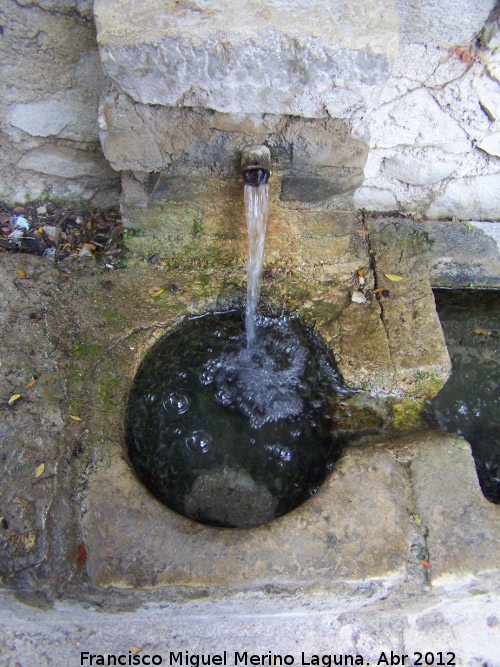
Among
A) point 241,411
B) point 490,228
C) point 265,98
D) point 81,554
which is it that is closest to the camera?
point 81,554

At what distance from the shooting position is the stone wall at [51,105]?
2072 millimetres

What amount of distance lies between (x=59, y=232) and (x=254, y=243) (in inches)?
42.6

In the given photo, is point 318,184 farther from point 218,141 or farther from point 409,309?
point 409,309

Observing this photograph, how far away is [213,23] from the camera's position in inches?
66.8

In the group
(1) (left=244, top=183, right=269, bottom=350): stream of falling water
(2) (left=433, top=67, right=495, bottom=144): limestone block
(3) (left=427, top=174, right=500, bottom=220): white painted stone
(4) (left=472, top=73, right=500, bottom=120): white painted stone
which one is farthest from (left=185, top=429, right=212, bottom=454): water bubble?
(4) (left=472, top=73, right=500, bottom=120): white painted stone

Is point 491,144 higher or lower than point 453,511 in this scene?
higher

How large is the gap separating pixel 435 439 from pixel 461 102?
160 centimetres

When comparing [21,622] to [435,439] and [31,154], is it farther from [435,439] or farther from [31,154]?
[31,154]

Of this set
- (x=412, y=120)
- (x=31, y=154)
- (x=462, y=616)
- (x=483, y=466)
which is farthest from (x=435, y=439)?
(x=31, y=154)

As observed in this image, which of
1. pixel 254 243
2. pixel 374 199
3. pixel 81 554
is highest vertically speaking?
pixel 374 199

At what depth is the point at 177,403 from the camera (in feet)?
7.41

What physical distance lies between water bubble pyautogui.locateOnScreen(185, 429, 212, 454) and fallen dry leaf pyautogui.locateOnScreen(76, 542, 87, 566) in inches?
23.4

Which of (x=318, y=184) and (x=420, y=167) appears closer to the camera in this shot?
(x=318, y=184)

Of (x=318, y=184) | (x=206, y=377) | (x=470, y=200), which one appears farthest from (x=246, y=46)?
(x=470, y=200)
